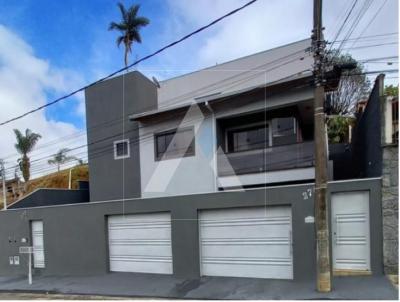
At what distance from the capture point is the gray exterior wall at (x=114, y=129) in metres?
15.1

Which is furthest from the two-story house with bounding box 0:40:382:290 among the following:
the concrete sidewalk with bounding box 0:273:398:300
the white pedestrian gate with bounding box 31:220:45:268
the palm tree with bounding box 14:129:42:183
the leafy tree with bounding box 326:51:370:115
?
the palm tree with bounding box 14:129:42:183

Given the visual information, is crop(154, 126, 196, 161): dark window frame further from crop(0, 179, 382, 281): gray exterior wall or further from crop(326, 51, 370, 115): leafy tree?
crop(326, 51, 370, 115): leafy tree

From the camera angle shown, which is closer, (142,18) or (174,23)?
(174,23)

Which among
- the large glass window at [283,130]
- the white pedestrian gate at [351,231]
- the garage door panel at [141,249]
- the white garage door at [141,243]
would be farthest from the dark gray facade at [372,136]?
the garage door panel at [141,249]

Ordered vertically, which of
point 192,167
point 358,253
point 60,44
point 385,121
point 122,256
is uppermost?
point 60,44

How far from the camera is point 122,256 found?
12820 millimetres

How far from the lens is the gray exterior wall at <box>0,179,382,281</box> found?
937 cm

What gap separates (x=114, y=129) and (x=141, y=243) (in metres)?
5.72

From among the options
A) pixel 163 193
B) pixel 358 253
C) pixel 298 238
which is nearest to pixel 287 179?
pixel 298 238

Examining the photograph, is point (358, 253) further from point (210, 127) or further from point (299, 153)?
point (210, 127)

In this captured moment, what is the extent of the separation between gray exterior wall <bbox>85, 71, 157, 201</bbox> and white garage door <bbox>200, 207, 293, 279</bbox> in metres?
5.11

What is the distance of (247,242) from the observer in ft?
34.9

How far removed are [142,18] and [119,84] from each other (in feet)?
55.1

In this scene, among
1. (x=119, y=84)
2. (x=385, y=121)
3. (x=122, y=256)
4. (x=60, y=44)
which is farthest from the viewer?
(x=119, y=84)
